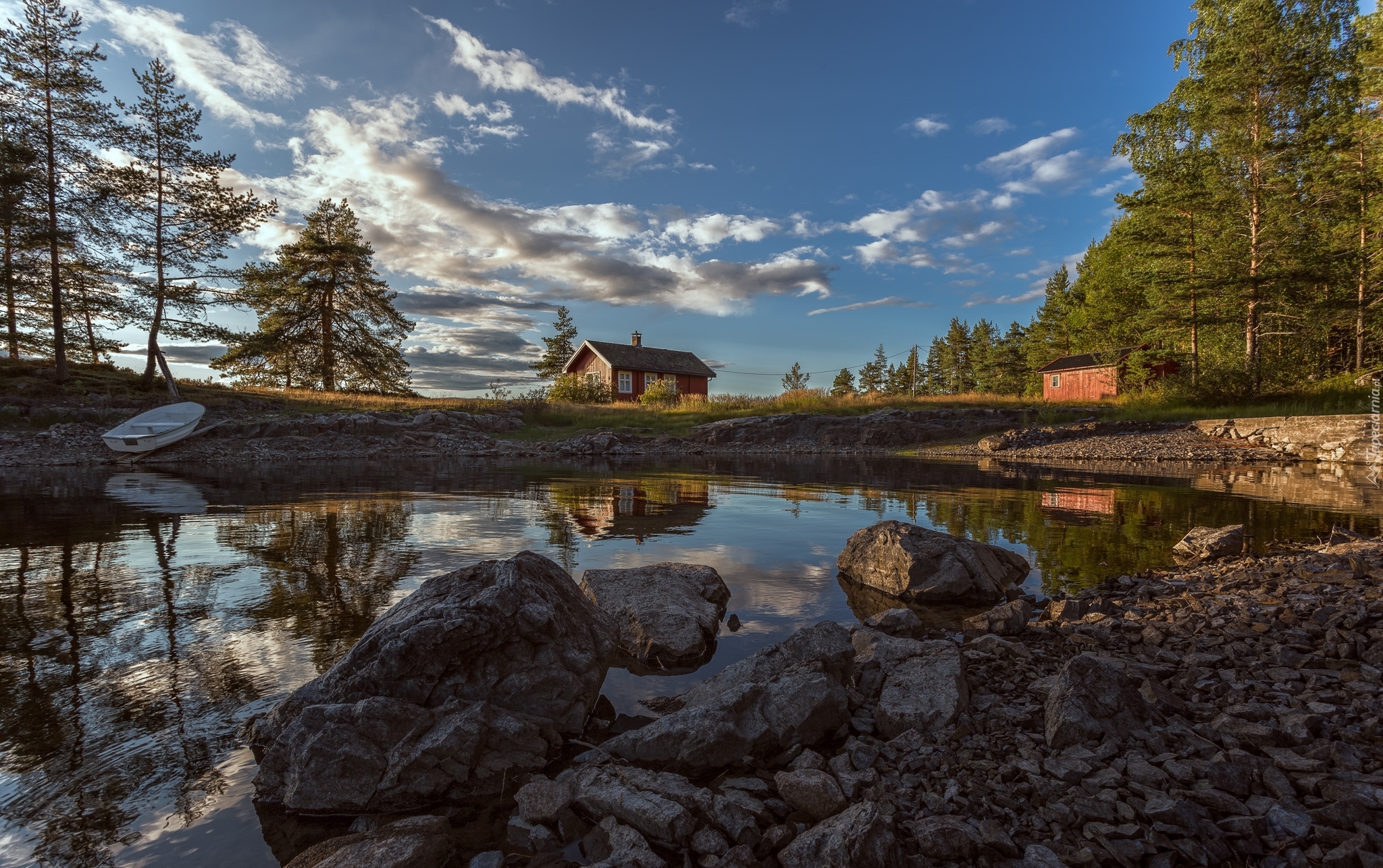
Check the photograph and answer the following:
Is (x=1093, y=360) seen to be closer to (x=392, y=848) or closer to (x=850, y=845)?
(x=850, y=845)

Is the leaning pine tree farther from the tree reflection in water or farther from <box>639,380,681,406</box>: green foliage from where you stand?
the tree reflection in water

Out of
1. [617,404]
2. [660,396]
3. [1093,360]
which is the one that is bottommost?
[617,404]

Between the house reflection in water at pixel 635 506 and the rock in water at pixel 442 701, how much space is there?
5.46 metres

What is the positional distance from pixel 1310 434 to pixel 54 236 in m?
54.9

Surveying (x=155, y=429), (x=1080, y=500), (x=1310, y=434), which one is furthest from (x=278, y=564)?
(x=1310, y=434)

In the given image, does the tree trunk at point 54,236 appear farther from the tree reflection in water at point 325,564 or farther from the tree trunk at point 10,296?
the tree reflection in water at point 325,564

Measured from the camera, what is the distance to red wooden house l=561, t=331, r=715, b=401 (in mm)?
56562

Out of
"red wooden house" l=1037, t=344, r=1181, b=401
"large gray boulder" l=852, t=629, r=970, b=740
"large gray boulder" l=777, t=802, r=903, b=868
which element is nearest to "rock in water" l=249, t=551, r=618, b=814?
"large gray boulder" l=777, t=802, r=903, b=868

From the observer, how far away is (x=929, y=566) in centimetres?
668

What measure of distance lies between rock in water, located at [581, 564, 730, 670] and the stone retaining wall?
31301 millimetres

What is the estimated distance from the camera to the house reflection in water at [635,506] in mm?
10391

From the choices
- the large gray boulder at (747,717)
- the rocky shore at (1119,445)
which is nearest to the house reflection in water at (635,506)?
the large gray boulder at (747,717)

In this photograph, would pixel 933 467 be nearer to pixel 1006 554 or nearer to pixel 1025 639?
pixel 1006 554

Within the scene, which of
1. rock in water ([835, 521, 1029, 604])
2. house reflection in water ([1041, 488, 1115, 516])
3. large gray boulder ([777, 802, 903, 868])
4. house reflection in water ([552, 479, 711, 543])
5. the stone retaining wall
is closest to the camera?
large gray boulder ([777, 802, 903, 868])
